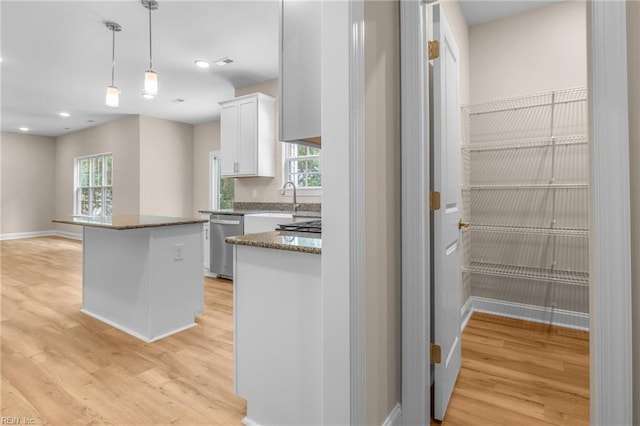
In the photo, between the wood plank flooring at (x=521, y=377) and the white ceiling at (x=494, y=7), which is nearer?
the wood plank flooring at (x=521, y=377)

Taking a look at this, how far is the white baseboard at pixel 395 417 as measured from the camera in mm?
1487

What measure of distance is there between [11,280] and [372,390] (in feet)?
16.9

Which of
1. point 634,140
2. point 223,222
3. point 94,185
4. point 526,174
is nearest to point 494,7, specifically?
point 526,174

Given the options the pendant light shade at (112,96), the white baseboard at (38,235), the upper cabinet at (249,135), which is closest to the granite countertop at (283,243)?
the pendant light shade at (112,96)

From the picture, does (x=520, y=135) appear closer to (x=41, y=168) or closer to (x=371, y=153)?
(x=371, y=153)

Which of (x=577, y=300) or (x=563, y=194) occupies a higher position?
(x=563, y=194)

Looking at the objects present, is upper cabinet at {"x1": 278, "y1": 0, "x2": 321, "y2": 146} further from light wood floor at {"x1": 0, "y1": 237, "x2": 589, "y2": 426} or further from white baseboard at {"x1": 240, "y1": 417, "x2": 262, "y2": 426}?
light wood floor at {"x1": 0, "y1": 237, "x2": 589, "y2": 426}

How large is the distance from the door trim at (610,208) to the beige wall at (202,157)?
690 centimetres

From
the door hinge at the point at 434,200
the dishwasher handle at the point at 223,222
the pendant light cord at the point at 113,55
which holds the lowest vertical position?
the dishwasher handle at the point at 223,222

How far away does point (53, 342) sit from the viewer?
2.59 meters

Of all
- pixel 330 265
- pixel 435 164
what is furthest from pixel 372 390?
pixel 435 164

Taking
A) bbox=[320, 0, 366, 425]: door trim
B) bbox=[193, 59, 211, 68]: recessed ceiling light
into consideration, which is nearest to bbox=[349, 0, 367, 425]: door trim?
bbox=[320, 0, 366, 425]: door trim

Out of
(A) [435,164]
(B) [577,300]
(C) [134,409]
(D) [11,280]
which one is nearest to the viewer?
(A) [435,164]

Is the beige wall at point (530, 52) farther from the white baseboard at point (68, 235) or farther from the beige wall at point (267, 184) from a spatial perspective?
the white baseboard at point (68, 235)
